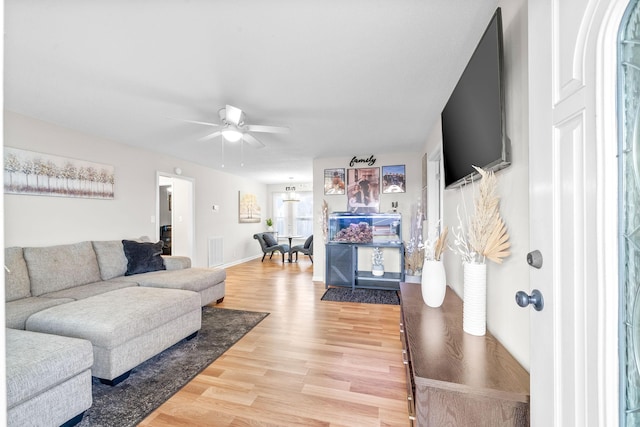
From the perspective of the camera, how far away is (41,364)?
131cm

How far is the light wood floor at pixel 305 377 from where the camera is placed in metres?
1.54

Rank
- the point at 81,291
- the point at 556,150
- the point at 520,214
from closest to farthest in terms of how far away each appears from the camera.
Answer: the point at 556,150, the point at 520,214, the point at 81,291

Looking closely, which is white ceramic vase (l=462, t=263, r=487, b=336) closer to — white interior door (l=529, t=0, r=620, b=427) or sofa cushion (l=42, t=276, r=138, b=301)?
white interior door (l=529, t=0, r=620, b=427)

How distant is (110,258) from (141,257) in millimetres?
310

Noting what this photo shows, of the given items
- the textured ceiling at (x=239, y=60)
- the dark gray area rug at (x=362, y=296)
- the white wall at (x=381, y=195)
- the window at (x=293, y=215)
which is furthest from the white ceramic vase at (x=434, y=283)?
the window at (x=293, y=215)

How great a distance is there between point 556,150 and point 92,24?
2243 mm

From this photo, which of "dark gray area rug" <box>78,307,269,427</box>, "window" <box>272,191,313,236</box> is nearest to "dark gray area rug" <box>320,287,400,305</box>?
"dark gray area rug" <box>78,307,269,427</box>

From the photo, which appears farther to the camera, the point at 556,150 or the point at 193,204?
the point at 193,204

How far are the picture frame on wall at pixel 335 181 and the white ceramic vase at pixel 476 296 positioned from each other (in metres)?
3.45

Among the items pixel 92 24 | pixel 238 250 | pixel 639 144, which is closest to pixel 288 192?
pixel 238 250

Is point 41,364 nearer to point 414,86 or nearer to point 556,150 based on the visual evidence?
point 556,150

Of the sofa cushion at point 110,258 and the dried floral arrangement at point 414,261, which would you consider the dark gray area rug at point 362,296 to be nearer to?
the dried floral arrangement at point 414,261

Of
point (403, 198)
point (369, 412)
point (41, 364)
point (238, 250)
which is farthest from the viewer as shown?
point (238, 250)

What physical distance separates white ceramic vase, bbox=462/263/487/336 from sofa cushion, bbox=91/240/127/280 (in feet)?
12.1
